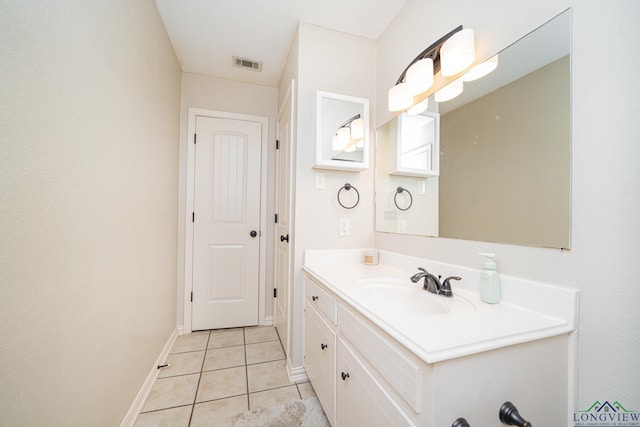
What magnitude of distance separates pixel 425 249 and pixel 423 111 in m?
0.78

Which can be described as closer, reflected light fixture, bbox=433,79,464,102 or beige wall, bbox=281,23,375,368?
reflected light fixture, bbox=433,79,464,102

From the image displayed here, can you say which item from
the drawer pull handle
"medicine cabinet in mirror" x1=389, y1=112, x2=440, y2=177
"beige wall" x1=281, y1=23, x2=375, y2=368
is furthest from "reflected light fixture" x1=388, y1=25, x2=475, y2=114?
the drawer pull handle

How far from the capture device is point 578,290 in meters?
0.74

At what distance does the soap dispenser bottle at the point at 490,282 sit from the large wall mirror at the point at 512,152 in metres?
0.11

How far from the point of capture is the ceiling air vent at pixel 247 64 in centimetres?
215

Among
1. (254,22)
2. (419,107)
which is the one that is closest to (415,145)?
(419,107)

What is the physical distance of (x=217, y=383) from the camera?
1621 mm

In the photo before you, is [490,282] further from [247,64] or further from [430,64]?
[247,64]

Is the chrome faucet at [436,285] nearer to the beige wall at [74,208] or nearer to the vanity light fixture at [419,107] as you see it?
the vanity light fixture at [419,107]

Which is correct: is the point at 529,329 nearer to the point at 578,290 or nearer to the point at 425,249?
the point at 578,290

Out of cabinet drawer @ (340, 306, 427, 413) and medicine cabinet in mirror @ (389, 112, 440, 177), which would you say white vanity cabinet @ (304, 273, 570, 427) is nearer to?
cabinet drawer @ (340, 306, 427, 413)

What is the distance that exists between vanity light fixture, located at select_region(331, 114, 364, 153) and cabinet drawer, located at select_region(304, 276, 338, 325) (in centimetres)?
91

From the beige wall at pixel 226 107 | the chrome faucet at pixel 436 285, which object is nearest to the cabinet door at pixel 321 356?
the chrome faucet at pixel 436 285

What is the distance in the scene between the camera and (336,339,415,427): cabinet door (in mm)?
716
